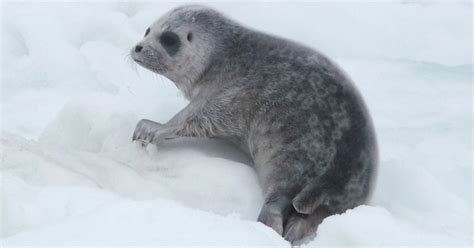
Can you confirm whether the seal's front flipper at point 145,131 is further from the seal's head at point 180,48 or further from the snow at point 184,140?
the seal's head at point 180,48

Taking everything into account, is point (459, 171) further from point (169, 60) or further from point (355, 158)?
point (169, 60)

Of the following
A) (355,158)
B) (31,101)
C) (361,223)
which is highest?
(361,223)

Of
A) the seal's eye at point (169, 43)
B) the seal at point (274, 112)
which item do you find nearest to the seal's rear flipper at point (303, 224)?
the seal at point (274, 112)

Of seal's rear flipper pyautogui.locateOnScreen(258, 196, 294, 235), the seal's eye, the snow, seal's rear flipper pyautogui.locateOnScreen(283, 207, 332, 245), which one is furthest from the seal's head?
seal's rear flipper pyautogui.locateOnScreen(283, 207, 332, 245)

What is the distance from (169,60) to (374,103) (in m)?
1.99

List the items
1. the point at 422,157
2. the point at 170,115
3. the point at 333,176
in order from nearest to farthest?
the point at 333,176 → the point at 170,115 → the point at 422,157

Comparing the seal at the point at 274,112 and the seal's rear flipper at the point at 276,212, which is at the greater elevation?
the seal at the point at 274,112

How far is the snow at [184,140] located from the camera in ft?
8.86

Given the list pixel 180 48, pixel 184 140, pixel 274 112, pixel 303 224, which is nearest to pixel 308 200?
pixel 303 224

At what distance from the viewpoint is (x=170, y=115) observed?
169 inches

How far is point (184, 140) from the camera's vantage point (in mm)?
4090

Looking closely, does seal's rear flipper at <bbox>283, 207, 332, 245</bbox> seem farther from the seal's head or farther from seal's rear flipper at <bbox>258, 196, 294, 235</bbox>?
the seal's head

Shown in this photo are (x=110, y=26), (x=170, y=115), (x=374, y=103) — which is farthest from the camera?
(x=110, y=26)

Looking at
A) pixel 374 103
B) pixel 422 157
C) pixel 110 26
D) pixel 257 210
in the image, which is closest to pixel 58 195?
pixel 257 210
